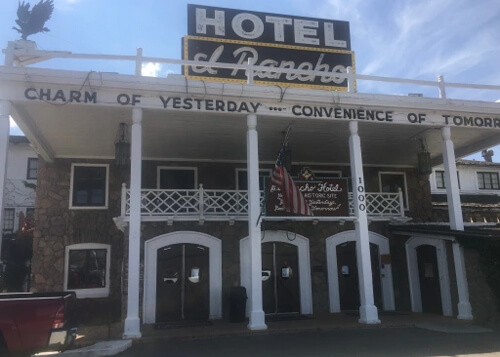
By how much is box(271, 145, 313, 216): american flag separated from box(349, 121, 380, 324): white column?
1399 mm

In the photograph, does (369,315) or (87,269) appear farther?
(87,269)

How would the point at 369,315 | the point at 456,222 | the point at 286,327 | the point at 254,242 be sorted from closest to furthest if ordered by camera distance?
the point at 254,242, the point at 286,327, the point at 369,315, the point at 456,222

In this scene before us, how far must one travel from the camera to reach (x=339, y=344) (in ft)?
30.0

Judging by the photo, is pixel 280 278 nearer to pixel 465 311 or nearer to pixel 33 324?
pixel 465 311

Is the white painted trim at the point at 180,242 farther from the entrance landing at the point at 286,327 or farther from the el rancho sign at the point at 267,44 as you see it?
the el rancho sign at the point at 267,44

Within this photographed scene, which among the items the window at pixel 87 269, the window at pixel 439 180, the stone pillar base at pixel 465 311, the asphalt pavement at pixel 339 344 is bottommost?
the asphalt pavement at pixel 339 344

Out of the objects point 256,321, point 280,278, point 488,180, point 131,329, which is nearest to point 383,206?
point 280,278

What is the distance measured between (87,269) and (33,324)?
7.95 meters

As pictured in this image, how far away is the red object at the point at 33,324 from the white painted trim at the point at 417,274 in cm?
1029

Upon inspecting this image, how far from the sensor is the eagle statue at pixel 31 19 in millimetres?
11281

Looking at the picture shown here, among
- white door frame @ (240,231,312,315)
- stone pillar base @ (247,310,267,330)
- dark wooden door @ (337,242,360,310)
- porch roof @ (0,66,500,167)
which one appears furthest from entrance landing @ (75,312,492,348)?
porch roof @ (0,66,500,167)

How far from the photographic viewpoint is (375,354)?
811cm

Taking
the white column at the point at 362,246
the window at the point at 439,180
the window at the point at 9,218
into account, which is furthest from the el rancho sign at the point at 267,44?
the window at the point at 9,218

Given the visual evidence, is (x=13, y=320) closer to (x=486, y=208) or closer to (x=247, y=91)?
(x=247, y=91)
